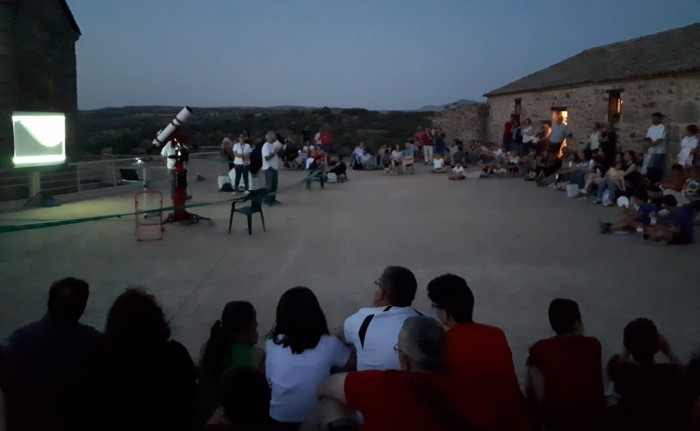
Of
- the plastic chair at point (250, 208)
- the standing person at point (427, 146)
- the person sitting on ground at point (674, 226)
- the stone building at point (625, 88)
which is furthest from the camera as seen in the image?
the standing person at point (427, 146)

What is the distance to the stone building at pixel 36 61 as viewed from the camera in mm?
13336

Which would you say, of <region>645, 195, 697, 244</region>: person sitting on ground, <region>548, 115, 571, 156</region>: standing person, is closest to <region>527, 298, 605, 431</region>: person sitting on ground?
<region>645, 195, 697, 244</region>: person sitting on ground

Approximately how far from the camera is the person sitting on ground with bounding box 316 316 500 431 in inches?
91.4

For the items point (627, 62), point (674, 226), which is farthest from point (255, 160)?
point (627, 62)

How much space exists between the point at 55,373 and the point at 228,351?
34.1 inches

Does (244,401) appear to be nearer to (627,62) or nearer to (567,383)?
(567,383)

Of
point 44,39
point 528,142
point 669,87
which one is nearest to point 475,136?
point 528,142

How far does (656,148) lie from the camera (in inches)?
512

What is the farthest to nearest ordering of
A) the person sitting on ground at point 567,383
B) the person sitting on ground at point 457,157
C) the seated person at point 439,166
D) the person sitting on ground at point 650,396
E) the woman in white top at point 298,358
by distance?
1. the person sitting on ground at point 457,157
2. the seated person at point 439,166
3. the woman in white top at point 298,358
4. the person sitting on ground at point 567,383
5. the person sitting on ground at point 650,396

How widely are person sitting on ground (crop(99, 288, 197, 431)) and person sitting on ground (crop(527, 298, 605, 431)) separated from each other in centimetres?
169

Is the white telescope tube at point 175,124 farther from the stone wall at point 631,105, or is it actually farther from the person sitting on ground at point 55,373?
the stone wall at point 631,105

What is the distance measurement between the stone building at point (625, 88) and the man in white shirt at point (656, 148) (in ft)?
2.15

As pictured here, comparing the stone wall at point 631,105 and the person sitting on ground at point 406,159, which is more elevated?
the stone wall at point 631,105

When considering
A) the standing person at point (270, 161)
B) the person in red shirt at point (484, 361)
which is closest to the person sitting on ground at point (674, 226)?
the person in red shirt at point (484, 361)
